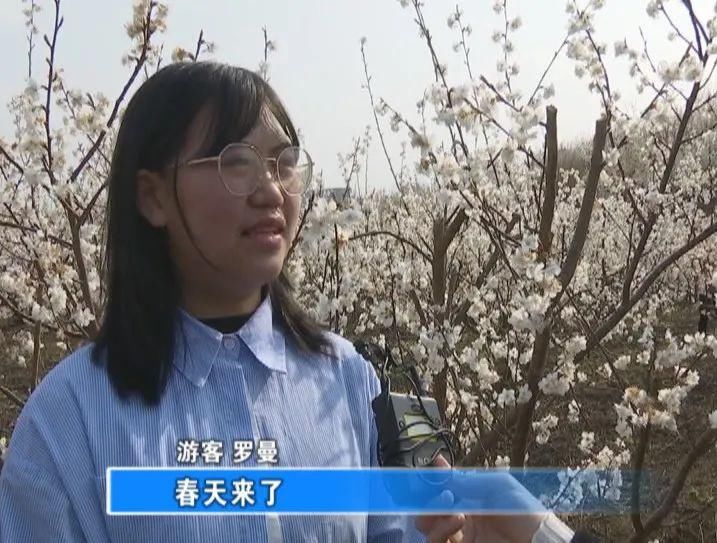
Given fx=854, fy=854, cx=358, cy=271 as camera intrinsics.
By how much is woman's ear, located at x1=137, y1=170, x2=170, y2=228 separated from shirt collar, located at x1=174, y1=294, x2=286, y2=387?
0.14 metres

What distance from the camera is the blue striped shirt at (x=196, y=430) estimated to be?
108cm

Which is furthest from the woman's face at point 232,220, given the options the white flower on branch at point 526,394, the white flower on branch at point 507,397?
the white flower on branch at point 507,397

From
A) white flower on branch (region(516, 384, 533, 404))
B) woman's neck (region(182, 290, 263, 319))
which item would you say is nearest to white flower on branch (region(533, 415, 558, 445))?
white flower on branch (region(516, 384, 533, 404))

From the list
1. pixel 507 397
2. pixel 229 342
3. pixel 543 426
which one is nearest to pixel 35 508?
pixel 229 342

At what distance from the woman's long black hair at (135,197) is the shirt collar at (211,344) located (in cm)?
2

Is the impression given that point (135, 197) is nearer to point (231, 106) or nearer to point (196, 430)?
point (231, 106)

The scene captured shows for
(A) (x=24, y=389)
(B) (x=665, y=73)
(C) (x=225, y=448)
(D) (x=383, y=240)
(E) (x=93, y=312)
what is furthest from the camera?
(A) (x=24, y=389)

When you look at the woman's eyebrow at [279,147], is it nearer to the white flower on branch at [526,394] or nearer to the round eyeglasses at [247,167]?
the round eyeglasses at [247,167]

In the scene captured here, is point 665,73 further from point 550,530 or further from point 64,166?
point 550,530

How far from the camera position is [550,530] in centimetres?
97

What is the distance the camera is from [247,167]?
1222 millimetres

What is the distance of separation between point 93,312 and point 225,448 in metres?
1.85

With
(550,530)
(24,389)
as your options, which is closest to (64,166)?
(550,530)

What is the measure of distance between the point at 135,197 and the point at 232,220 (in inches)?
7.5
